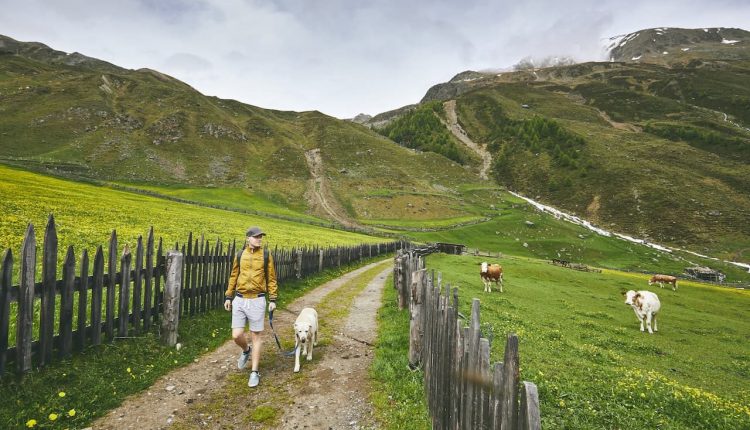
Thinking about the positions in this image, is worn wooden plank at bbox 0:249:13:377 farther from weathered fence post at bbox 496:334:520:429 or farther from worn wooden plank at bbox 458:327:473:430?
weathered fence post at bbox 496:334:520:429

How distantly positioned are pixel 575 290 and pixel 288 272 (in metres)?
21.3

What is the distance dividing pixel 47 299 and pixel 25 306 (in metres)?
0.42

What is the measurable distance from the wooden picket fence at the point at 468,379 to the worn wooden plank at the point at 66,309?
7.09 m

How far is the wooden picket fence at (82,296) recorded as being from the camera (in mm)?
6461

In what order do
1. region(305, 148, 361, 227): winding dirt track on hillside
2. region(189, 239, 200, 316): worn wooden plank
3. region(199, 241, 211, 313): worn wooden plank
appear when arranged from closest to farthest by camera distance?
region(189, 239, 200, 316): worn wooden plank, region(199, 241, 211, 313): worn wooden plank, region(305, 148, 361, 227): winding dirt track on hillside

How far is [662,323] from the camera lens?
18922mm

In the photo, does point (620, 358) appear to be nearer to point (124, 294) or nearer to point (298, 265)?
point (124, 294)

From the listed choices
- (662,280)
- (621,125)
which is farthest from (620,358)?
(621,125)

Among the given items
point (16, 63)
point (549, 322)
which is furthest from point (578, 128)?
point (16, 63)

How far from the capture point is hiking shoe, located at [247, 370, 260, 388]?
770cm

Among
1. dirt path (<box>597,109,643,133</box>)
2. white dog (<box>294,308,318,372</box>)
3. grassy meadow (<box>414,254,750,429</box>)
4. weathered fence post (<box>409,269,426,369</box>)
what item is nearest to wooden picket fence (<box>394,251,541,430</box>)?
weathered fence post (<box>409,269,426,369</box>)

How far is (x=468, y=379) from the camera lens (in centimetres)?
423

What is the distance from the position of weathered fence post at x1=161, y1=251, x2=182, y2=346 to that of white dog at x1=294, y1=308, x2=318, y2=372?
3.12m

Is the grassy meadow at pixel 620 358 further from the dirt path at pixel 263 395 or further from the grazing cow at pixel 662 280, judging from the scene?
the grazing cow at pixel 662 280
